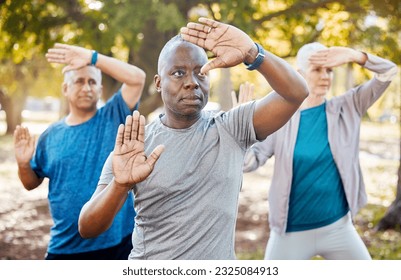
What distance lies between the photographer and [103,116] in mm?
2922

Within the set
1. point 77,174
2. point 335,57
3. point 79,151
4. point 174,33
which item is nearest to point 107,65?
point 79,151

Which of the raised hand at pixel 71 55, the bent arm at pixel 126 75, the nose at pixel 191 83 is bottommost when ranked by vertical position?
the nose at pixel 191 83

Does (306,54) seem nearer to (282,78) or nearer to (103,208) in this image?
(282,78)

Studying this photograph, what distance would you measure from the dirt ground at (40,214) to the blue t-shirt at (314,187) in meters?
2.05

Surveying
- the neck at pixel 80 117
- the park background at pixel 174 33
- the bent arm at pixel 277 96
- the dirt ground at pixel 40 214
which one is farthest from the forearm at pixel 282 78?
the dirt ground at pixel 40 214

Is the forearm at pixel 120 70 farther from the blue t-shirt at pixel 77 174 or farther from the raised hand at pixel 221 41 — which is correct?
the raised hand at pixel 221 41

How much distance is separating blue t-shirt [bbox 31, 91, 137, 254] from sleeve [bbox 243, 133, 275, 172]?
660 mm

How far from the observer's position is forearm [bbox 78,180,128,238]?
1.70m

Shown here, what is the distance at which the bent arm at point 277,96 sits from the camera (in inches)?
67.2

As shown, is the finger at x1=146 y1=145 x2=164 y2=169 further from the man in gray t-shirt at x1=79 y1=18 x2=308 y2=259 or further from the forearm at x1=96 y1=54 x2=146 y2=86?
the forearm at x1=96 y1=54 x2=146 y2=86

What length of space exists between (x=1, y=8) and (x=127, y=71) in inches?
81.0

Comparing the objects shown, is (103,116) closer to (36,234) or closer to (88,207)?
(88,207)

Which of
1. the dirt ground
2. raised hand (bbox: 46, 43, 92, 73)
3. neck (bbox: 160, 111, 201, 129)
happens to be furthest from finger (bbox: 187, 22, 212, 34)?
the dirt ground

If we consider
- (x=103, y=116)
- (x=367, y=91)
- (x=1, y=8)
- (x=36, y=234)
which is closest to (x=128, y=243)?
(x=103, y=116)
